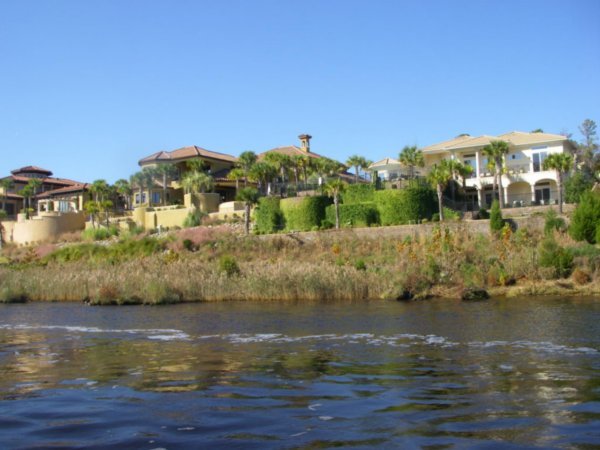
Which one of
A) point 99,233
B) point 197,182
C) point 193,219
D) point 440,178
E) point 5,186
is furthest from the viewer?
point 5,186

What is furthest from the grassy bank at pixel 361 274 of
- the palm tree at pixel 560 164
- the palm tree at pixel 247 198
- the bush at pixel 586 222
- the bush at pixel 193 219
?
the bush at pixel 193 219

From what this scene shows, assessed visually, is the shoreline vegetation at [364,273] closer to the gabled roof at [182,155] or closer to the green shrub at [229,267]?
the green shrub at [229,267]

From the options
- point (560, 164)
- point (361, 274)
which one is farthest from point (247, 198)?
point (560, 164)

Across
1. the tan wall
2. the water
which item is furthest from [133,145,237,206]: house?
the water

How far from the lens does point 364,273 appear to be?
4291 centimetres

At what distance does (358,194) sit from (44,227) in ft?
119

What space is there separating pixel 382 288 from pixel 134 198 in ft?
171

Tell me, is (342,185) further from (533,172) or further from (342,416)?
(342,416)

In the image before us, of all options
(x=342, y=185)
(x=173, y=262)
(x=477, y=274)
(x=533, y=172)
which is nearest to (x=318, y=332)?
(x=477, y=274)

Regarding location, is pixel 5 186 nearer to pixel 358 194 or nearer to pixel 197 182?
pixel 197 182

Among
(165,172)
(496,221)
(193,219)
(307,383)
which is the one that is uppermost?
(165,172)

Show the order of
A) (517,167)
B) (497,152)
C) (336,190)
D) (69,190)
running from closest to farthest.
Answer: (336,190) → (497,152) → (517,167) → (69,190)

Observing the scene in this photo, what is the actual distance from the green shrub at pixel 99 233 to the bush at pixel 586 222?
44173 mm

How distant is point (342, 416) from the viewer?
41.2 feet
